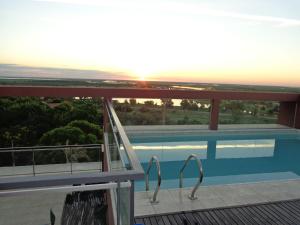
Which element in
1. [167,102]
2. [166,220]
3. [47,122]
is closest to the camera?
[166,220]

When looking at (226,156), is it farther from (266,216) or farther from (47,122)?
(47,122)

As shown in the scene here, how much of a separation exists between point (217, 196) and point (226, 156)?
4.77 m

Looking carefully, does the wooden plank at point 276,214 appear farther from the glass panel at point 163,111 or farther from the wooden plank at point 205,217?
the glass panel at point 163,111

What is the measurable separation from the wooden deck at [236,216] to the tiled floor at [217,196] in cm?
13

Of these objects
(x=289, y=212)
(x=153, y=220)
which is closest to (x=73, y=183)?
(x=153, y=220)

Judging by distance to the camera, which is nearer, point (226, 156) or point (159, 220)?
point (159, 220)

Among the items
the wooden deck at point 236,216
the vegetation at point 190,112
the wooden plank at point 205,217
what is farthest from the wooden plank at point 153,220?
the vegetation at point 190,112

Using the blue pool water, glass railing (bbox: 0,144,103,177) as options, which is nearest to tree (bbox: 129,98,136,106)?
the blue pool water

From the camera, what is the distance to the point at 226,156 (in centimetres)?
897

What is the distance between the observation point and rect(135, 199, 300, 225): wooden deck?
364 cm

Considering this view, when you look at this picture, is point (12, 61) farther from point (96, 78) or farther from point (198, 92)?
point (198, 92)

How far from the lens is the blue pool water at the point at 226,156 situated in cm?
645

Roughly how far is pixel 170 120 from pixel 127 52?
6.81 meters

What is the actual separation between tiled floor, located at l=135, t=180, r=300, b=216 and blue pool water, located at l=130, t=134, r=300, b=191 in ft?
2.37
